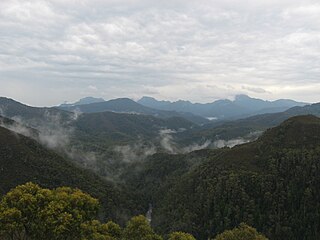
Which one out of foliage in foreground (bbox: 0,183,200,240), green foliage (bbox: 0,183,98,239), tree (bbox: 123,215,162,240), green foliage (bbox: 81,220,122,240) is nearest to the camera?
green foliage (bbox: 0,183,98,239)

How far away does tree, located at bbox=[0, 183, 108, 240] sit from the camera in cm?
4800

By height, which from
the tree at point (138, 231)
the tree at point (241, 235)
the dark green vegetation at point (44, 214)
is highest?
the dark green vegetation at point (44, 214)

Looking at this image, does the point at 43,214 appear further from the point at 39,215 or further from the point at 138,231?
the point at 138,231

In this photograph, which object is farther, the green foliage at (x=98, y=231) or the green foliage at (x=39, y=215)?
the green foliage at (x=98, y=231)

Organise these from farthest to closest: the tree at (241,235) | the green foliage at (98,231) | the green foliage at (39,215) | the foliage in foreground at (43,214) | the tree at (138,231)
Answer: the tree at (241,235) < the tree at (138,231) < the green foliage at (98,231) < the foliage in foreground at (43,214) < the green foliage at (39,215)

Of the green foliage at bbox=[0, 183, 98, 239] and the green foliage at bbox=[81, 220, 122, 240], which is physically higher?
the green foliage at bbox=[0, 183, 98, 239]

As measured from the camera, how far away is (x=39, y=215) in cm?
4853

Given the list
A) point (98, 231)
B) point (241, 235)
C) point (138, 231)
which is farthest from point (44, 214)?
point (241, 235)

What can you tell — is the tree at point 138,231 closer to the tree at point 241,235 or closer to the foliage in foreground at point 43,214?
the foliage in foreground at point 43,214

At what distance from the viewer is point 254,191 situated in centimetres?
19012

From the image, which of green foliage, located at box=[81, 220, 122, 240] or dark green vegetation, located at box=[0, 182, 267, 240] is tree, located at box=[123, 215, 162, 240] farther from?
dark green vegetation, located at box=[0, 182, 267, 240]

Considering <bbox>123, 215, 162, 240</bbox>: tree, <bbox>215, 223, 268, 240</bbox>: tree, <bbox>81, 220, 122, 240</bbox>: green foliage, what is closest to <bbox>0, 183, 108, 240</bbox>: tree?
<bbox>81, 220, 122, 240</bbox>: green foliage

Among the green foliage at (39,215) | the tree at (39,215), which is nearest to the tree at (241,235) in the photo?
the tree at (39,215)

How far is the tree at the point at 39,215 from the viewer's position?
48000mm
